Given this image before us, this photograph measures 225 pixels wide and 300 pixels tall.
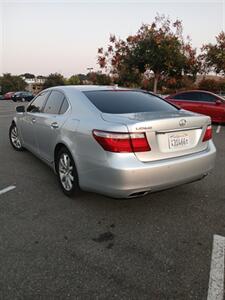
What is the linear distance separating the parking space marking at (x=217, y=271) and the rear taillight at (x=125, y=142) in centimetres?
116

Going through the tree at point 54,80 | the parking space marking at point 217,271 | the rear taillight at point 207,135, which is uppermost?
the tree at point 54,80

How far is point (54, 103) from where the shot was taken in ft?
14.2

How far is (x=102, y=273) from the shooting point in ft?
7.61

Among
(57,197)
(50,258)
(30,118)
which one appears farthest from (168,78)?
(50,258)

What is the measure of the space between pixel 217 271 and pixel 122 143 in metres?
1.43

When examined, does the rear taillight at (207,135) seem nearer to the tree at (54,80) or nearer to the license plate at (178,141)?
the license plate at (178,141)

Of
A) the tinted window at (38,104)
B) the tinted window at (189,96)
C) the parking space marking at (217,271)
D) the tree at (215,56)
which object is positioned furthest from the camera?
the tree at (215,56)

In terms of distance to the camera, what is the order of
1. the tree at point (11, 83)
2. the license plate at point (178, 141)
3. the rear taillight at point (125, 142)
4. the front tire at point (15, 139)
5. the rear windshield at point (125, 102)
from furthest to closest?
the tree at point (11, 83) → the front tire at point (15, 139) → the rear windshield at point (125, 102) → the license plate at point (178, 141) → the rear taillight at point (125, 142)

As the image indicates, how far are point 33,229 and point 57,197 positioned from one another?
850 millimetres

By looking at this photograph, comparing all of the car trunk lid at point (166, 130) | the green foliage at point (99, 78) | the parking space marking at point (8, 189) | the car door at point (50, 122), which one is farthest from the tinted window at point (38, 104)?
the green foliage at point (99, 78)

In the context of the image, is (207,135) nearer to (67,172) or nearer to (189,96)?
(67,172)

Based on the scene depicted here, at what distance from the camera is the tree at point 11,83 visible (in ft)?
255

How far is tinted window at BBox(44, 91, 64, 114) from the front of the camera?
4.13 metres

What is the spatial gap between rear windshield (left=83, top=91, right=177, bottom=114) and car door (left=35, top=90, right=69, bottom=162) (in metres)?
0.48
